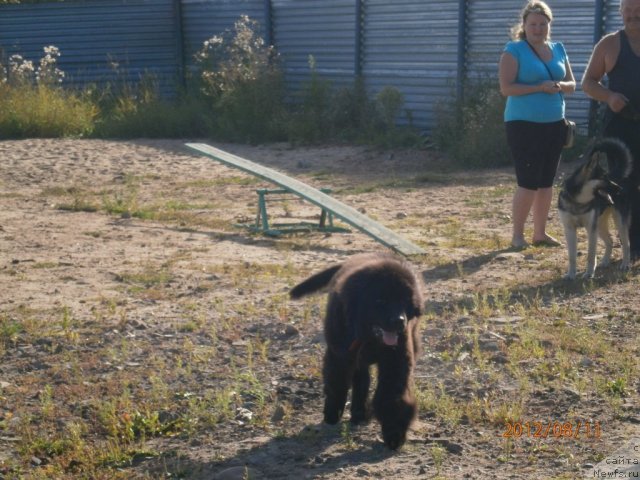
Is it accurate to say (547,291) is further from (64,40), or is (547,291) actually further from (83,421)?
(64,40)

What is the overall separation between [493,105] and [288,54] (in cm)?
560

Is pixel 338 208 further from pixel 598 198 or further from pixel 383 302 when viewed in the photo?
pixel 383 302

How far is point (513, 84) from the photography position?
825 cm

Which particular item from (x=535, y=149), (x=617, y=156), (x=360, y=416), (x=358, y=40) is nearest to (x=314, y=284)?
(x=360, y=416)

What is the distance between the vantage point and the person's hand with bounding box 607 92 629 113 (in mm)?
7863

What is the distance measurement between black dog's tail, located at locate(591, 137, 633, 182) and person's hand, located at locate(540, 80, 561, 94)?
1.79 ft

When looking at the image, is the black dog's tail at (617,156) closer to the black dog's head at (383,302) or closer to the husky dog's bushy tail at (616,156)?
the husky dog's bushy tail at (616,156)

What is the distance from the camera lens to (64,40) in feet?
63.8

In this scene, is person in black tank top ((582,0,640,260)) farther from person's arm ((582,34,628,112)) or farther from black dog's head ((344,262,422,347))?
black dog's head ((344,262,422,347))

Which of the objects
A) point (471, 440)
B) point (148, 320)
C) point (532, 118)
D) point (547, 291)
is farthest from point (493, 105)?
point (471, 440)

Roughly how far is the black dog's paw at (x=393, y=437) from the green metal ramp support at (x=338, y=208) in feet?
10.9

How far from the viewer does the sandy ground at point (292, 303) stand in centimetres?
470

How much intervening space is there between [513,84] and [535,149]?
0.55 meters

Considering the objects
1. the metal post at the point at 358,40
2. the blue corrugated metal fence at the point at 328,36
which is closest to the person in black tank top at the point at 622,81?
the blue corrugated metal fence at the point at 328,36
